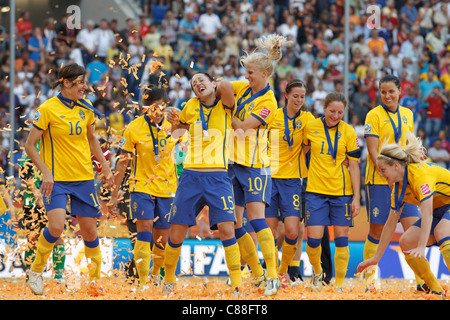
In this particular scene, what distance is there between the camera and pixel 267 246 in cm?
637

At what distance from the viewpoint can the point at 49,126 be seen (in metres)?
6.53

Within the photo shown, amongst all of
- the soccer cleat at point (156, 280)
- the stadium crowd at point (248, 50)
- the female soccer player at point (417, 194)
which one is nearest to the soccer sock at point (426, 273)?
the female soccer player at point (417, 194)

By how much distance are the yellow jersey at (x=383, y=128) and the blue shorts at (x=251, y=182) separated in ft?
4.76

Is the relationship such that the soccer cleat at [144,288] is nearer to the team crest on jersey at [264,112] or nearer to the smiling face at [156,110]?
the smiling face at [156,110]

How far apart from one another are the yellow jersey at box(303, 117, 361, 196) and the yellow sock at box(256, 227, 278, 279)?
1198mm

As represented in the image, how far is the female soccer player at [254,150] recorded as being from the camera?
6.39 m


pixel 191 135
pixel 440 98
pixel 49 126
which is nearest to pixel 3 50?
pixel 49 126

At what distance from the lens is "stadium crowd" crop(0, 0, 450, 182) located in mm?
12961

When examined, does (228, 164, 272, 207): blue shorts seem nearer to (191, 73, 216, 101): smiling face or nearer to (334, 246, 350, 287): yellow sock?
(191, 73, 216, 101): smiling face

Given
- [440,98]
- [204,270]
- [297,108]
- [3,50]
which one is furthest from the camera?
[440,98]

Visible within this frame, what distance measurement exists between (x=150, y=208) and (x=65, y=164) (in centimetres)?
108
